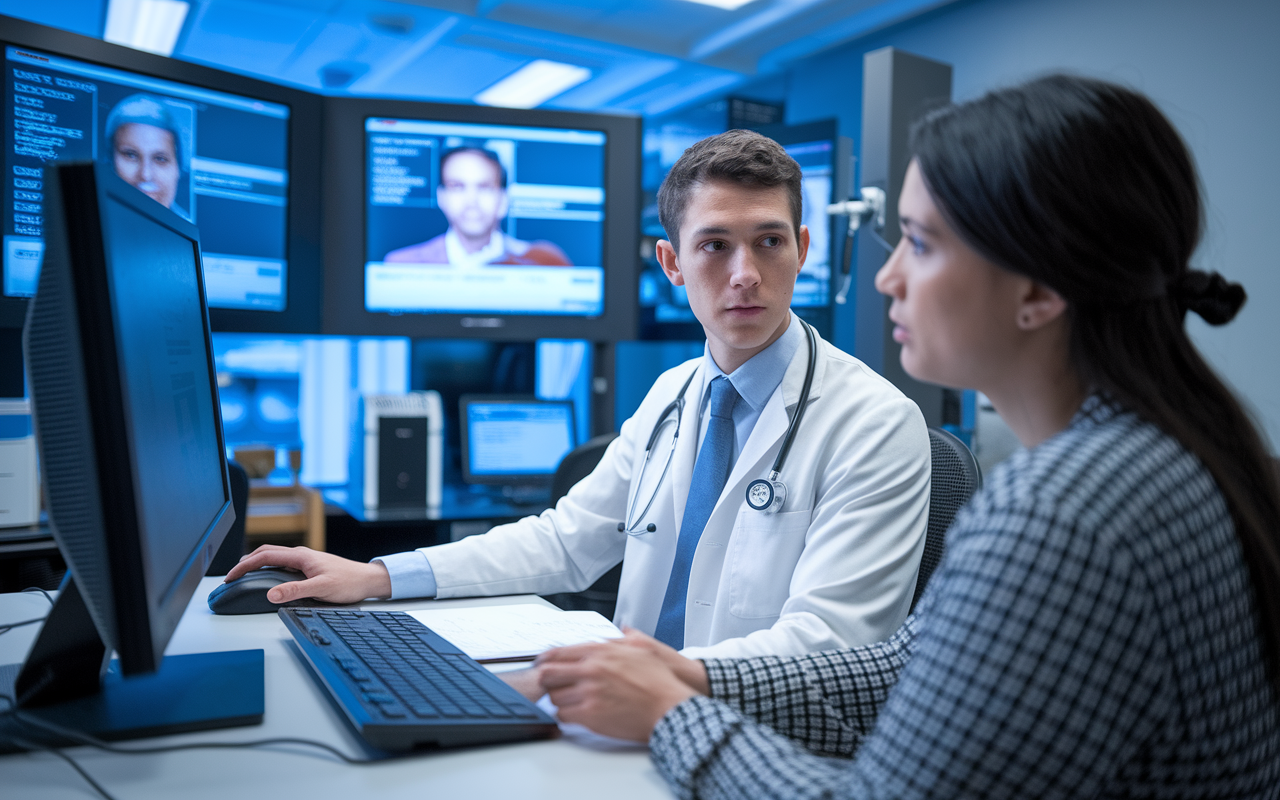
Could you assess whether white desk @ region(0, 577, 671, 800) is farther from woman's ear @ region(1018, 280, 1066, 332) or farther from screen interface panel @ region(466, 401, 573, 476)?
screen interface panel @ region(466, 401, 573, 476)

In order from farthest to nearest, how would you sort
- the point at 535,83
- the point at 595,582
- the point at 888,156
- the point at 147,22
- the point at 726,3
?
the point at 535,83, the point at 147,22, the point at 726,3, the point at 888,156, the point at 595,582

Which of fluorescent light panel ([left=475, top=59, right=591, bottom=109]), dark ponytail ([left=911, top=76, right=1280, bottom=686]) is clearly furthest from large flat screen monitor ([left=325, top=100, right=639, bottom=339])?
fluorescent light panel ([left=475, top=59, right=591, bottom=109])

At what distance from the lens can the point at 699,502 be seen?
1.32m

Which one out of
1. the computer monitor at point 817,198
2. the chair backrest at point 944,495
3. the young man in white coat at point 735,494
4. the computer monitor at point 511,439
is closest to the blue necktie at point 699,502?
the young man in white coat at point 735,494

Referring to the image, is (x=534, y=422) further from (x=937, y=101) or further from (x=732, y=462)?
(x=937, y=101)

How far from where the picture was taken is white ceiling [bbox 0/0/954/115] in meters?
4.43

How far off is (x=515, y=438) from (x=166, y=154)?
112 cm

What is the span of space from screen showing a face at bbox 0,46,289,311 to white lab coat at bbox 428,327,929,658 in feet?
3.64

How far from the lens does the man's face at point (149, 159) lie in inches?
77.5

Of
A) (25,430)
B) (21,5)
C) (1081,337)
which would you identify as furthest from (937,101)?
(21,5)

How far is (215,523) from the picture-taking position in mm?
977

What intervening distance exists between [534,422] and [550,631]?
158 centimetres

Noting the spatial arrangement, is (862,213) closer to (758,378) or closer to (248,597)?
(758,378)

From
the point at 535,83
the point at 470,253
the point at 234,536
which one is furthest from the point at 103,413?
the point at 535,83
